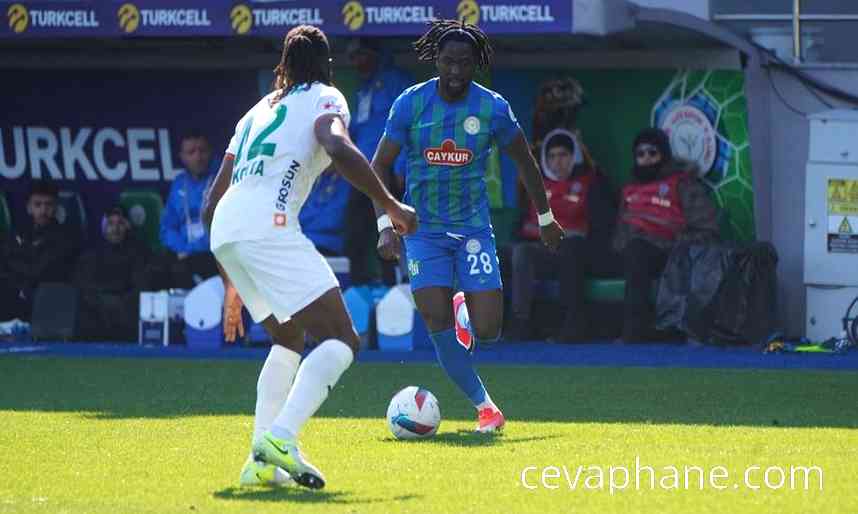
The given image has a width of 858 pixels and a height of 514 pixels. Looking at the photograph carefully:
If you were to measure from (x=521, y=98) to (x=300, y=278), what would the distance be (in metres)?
9.24

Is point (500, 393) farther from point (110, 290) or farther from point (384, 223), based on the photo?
point (110, 290)

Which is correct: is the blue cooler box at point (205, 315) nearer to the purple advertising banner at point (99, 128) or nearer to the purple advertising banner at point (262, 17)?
the purple advertising banner at point (262, 17)

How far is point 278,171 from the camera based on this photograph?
7711 millimetres

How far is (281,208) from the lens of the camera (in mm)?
7676

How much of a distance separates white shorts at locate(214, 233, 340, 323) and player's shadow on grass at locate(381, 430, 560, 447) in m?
1.83

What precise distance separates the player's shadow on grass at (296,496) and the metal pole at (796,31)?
357 inches

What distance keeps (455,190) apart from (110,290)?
280 inches

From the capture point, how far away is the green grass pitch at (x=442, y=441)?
24.1 feet

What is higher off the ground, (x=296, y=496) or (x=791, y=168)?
(x=791, y=168)

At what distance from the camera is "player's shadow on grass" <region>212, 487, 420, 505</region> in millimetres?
7324

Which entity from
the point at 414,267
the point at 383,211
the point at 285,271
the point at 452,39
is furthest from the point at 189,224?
the point at 285,271

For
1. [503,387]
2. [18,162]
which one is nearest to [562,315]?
[503,387]

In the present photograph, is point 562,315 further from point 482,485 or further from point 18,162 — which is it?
point 482,485

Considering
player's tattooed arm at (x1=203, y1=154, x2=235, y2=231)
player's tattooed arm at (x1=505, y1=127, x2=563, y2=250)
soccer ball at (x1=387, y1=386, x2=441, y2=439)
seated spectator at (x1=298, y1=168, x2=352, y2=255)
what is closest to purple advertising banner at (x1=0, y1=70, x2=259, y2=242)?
seated spectator at (x1=298, y1=168, x2=352, y2=255)
